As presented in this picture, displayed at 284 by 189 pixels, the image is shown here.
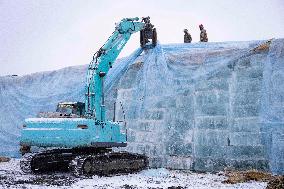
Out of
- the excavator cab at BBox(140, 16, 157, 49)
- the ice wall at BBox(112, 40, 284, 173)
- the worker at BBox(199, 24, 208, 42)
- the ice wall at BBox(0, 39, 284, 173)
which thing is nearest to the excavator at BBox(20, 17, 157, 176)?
the excavator cab at BBox(140, 16, 157, 49)

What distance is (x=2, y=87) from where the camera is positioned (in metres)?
15.8

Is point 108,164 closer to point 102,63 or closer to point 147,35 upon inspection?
point 102,63

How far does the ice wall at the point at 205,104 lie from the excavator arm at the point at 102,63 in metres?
0.80

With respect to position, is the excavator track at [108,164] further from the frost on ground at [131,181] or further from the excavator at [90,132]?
the frost on ground at [131,181]

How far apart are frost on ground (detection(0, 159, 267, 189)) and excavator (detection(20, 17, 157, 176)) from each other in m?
0.40

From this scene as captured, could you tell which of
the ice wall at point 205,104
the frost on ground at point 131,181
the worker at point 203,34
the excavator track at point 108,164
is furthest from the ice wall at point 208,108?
the worker at point 203,34

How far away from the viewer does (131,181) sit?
8.21 metres

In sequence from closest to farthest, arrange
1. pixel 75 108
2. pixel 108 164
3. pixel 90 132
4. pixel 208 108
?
pixel 90 132
pixel 108 164
pixel 75 108
pixel 208 108

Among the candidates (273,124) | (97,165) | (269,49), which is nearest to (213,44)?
(269,49)

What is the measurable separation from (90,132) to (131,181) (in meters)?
1.56

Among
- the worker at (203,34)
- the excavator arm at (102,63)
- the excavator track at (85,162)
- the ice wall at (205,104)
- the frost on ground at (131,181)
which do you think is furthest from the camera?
the worker at (203,34)

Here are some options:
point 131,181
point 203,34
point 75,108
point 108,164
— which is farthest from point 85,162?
point 203,34

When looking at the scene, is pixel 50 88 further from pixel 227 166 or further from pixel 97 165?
pixel 227 166

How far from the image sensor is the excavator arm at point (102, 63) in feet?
31.1
